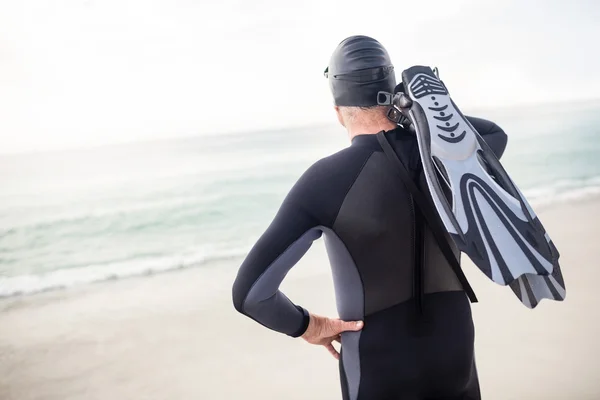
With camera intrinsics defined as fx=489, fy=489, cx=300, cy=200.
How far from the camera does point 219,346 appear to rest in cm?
268

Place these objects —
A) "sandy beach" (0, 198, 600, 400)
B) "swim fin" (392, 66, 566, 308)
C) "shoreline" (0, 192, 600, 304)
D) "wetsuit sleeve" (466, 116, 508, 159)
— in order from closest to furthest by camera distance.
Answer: "swim fin" (392, 66, 566, 308), "wetsuit sleeve" (466, 116, 508, 159), "sandy beach" (0, 198, 600, 400), "shoreline" (0, 192, 600, 304)

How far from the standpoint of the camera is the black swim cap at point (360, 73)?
940 mm

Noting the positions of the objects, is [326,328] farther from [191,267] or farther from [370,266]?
[191,267]

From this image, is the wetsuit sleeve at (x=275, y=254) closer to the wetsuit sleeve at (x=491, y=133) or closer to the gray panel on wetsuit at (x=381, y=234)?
the gray panel on wetsuit at (x=381, y=234)

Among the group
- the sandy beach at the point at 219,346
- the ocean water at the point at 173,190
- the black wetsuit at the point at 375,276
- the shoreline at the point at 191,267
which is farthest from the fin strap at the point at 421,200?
the ocean water at the point at 173,190

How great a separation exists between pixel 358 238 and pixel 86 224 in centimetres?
547

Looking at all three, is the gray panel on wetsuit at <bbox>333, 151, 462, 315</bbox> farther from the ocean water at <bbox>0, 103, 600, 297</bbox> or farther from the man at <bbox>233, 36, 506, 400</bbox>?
the ocean water at <bbox>0, 103, 600, 297</bbox>

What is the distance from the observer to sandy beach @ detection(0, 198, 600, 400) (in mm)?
2236

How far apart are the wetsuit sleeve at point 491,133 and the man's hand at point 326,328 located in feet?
1.50

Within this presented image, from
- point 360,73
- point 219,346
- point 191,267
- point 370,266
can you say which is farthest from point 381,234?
point 191,267

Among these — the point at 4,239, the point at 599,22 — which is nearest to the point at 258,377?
the point at 4,239

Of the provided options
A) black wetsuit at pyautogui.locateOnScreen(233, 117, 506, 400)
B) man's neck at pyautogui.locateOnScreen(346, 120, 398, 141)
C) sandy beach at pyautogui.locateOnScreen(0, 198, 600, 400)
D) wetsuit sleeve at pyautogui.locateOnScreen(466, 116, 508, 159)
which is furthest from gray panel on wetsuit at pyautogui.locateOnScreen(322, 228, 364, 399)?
sandy beach at pyautogui.locateOnScreen(0, 198, 600, 400)

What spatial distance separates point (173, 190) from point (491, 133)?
21.6 feet

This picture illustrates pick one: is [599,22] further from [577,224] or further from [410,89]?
[410,89]
